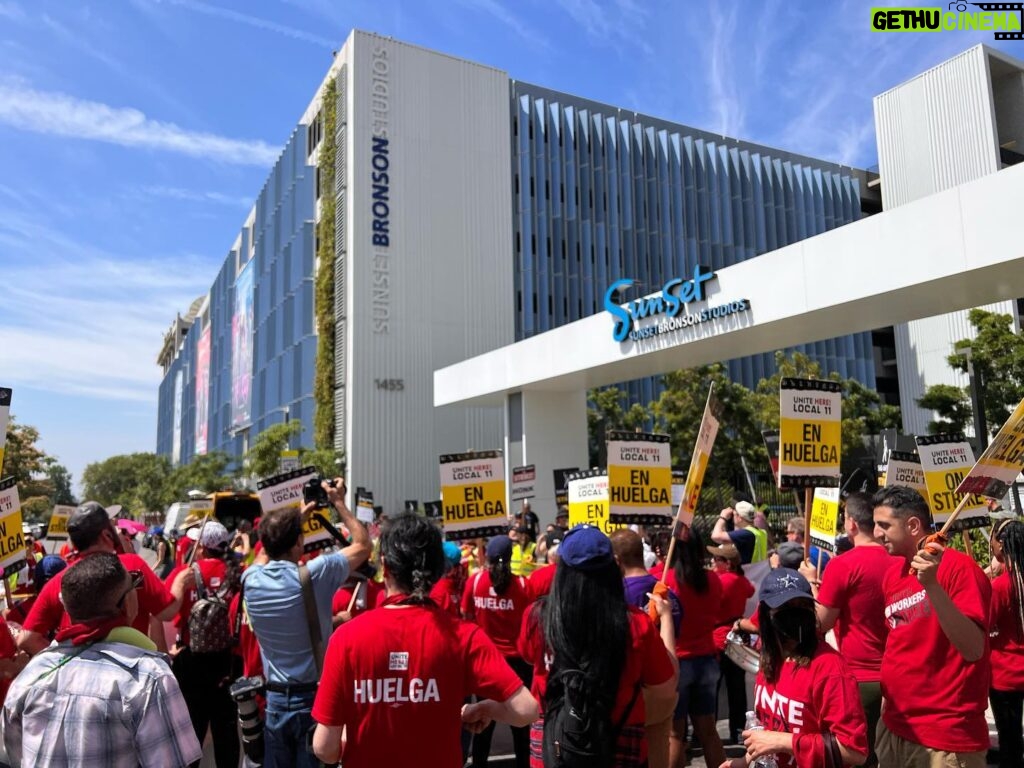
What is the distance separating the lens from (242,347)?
5728 centimetres

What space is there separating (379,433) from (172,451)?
79.4 m

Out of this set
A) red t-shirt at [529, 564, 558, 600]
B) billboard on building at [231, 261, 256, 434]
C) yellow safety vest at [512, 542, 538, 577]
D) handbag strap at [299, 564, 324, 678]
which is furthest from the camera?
billboard on building at [231, 261, 256, 434]

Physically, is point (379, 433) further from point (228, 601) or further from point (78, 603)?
point (78, 603)

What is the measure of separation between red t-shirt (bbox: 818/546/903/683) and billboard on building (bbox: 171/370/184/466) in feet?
318

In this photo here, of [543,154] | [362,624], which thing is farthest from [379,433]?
[362,624]

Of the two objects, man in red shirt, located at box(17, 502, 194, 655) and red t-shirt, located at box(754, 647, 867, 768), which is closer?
red t-shirt, located at box(754, 647, 867, 768)

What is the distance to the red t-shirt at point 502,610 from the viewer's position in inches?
250

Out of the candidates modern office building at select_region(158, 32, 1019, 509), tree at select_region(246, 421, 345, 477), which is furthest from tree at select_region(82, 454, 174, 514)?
tree at select_region(246, 421, 345, 477)

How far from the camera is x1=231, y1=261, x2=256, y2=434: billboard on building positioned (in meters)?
53.9

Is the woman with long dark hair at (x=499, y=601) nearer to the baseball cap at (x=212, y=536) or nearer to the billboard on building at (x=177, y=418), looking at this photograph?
the baseball cap at (x=212, y=536)

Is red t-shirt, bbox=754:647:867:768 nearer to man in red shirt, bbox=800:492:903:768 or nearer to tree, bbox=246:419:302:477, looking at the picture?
man in red shirt, bbox=800:492:903:768

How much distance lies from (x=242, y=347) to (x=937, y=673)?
57.4 m

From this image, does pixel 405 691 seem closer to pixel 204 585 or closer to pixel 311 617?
pixel 311 617

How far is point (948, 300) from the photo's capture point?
562 inches
